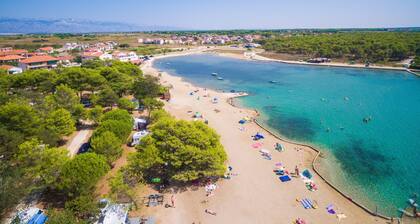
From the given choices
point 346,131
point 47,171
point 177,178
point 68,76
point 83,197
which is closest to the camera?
point 83,197

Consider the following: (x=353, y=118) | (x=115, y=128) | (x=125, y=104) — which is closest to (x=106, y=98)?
(x=125, y=104)

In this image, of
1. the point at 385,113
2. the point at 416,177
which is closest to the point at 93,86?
the point at 416,177

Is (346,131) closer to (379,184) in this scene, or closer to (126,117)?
(379,184)

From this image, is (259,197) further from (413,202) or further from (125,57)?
(125,57)

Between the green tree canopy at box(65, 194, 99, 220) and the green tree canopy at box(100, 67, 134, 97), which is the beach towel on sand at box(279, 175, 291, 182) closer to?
the green tree canopy at box(65, 194, 99, 220)

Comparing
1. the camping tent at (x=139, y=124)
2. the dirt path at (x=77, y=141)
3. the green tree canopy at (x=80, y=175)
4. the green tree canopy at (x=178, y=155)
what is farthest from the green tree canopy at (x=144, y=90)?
the green tree canopy at (x=80, y=175)

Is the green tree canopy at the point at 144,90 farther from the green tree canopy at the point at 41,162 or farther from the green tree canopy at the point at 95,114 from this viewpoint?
the green tree canopy at the point at 41,162
